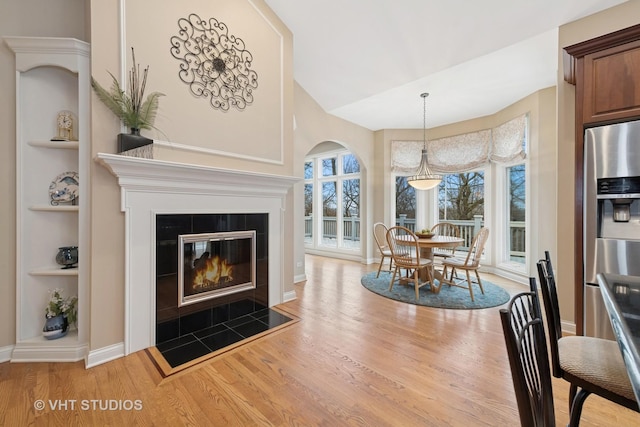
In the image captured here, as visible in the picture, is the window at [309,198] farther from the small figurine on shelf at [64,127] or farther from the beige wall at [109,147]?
the small figurine on shelf at [64,127]

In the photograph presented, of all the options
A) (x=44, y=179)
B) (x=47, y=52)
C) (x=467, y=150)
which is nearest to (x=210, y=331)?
(x=44, y=179)

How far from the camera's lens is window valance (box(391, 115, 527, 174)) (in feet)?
13.6

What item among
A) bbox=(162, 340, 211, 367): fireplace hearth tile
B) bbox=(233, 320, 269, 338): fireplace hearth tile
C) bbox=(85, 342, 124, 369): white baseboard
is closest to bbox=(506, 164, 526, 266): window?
bbox=(233, 320, 269, 338): fireplace hearth tile

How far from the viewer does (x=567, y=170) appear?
2.42m

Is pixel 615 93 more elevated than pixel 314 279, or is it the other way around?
pixel 615 93

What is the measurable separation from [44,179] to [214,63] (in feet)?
5.68

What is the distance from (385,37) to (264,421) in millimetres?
3722

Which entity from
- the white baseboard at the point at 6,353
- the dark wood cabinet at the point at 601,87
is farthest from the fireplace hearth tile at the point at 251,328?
the dark wood cabinet at the point at 601,87

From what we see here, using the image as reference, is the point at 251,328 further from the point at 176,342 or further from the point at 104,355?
the point at 104,355

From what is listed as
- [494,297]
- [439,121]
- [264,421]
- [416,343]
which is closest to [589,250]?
[416,343]

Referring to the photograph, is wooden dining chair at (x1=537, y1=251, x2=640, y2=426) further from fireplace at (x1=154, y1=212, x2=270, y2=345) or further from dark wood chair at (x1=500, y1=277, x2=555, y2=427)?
fireplace at (x1=154, y1=212, x2=270, y2=345)

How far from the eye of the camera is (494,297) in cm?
341

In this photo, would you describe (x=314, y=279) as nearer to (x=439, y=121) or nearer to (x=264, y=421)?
(x=264, y=421)

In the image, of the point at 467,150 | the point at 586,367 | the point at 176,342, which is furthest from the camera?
the point at 467,150
